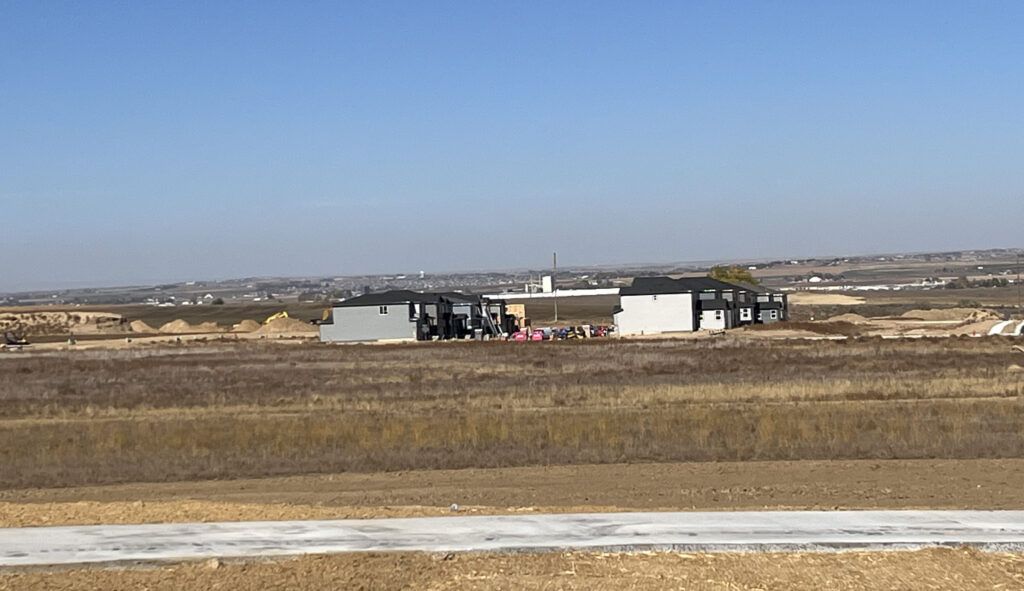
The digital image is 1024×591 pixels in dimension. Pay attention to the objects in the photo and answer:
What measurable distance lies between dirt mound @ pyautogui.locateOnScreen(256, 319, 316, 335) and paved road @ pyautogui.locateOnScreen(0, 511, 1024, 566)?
84.5m

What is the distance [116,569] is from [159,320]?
139780 millimetres

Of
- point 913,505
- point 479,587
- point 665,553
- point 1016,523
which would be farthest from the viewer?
point 913,505

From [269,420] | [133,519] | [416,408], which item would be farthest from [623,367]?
[133,519]

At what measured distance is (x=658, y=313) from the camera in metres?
85.0

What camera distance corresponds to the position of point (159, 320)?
14538cm

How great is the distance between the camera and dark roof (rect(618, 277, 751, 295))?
85375mm

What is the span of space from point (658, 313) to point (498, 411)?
54.0 m

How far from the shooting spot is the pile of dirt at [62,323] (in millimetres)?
119000

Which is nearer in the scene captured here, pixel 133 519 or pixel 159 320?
pixel 133 519

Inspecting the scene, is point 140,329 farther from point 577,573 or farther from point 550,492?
point 577,573

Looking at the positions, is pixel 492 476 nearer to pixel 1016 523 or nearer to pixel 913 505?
pixel 913 505

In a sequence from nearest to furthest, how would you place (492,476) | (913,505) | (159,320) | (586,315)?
1. (913,505)
2. (492,476)
3. (586,315)
4. (159,320)

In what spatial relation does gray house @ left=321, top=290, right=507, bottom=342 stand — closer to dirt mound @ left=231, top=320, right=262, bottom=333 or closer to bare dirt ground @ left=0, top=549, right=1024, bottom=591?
dirt mound @ left=231, top=320, right=262, bottom=333

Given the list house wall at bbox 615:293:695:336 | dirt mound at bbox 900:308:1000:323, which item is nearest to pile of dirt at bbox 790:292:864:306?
dirt mound at bbox 900:308:1000:323
